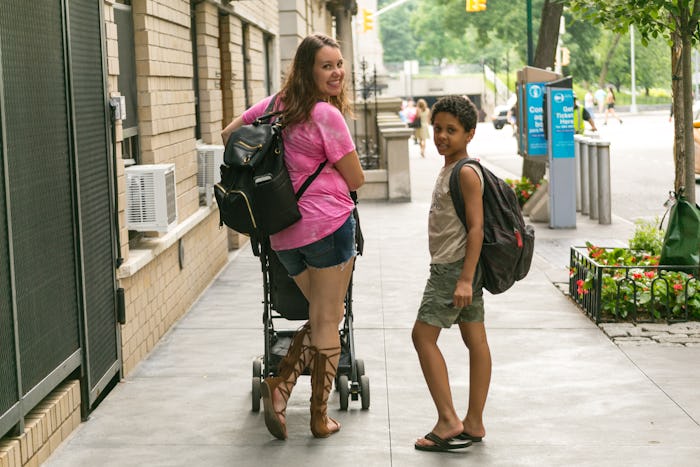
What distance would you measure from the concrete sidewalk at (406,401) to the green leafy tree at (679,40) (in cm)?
155

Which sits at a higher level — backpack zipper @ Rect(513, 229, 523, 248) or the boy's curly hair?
the boy's curly hair

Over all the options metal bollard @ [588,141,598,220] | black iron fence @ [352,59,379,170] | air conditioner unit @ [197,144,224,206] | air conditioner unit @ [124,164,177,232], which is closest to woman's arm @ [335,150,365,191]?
air conditioner unit @ [124,164,177,232]

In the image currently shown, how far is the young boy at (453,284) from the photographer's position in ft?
18.4

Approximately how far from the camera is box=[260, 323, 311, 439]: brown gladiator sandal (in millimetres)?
5875

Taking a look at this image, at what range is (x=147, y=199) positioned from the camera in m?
7.97

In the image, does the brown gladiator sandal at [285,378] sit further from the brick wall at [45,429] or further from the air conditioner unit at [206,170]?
the air conditioner unit at [206,170]

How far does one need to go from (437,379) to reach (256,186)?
1277mm

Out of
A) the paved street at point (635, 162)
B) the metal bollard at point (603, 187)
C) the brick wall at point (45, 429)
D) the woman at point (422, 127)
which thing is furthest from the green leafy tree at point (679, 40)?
the woman at point (422, 127)

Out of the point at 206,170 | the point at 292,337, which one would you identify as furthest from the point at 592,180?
the point at 292,337

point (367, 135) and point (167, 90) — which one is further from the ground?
point (167, 90)

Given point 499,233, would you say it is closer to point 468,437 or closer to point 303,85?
point 468,437

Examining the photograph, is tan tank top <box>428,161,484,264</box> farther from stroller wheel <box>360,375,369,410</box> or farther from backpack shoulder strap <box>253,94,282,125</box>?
stroller wheel <box>360,375,369,410</box>

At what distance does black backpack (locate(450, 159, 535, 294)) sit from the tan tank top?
0.04 metres

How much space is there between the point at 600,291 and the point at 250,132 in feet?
13.4
